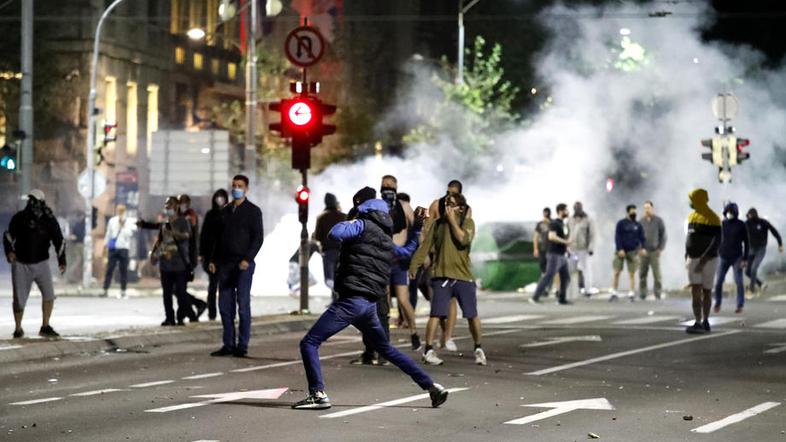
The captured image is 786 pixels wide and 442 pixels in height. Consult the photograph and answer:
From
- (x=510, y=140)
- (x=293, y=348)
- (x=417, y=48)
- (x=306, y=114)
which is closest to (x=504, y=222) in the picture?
(x=306, y=114)

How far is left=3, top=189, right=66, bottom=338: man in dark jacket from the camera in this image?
17.7 meters

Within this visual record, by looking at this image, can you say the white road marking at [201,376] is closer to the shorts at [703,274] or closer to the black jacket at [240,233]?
the black jacket at [240,233]

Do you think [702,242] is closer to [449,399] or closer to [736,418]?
[449,399]

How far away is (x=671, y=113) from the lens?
5494 cm

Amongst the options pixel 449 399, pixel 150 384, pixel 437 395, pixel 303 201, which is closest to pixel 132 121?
pixel 303 201

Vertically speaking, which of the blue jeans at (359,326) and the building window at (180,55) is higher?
the building window at (180,55)

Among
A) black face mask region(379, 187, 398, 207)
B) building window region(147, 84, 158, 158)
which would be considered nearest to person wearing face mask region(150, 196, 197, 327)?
black face mask region(379, 187, 398, 207)

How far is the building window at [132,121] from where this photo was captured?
173 ft

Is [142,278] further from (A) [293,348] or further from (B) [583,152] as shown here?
(A) [293,348]

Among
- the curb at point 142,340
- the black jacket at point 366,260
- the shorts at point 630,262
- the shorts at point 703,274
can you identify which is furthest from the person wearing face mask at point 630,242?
the black jacket at point 366,260

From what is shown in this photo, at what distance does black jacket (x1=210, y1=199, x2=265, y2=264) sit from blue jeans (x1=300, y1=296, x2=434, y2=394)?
15.8ft

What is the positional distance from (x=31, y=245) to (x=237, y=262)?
247 centimetres

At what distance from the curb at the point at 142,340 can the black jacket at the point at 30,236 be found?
0.97 metres

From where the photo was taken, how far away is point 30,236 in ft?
58.0
